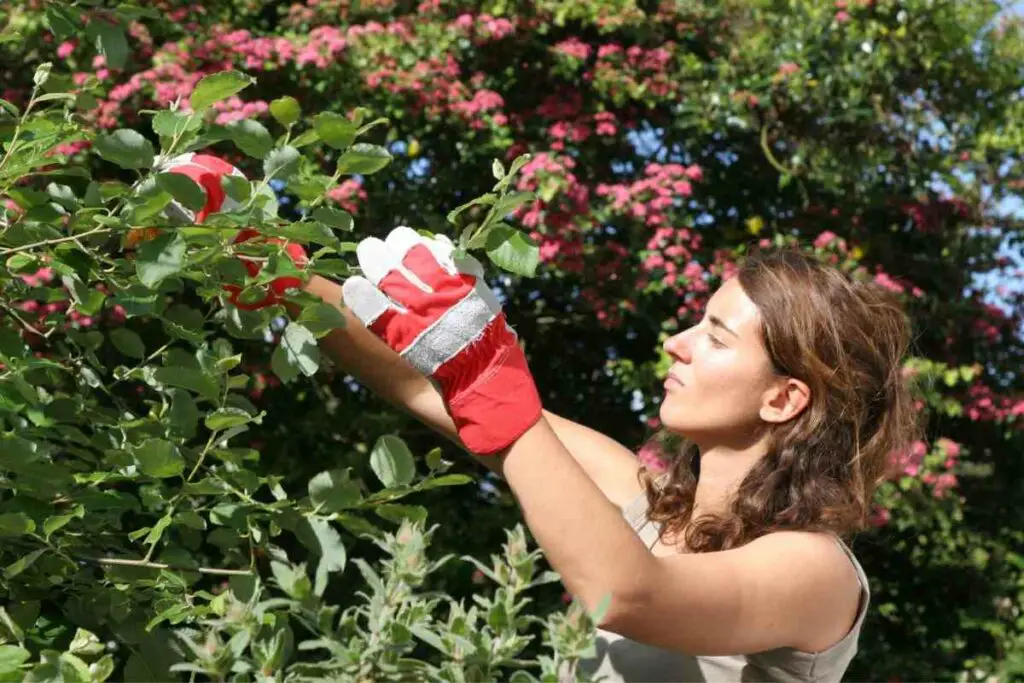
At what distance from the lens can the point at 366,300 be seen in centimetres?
155

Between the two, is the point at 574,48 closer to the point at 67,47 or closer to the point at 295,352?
the point at 67,47

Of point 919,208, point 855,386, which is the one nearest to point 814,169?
point 919,208

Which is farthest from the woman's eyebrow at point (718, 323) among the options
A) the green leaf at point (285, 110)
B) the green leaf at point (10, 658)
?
the green leaf at point (10, 658)

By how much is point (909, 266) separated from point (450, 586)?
7.20ft

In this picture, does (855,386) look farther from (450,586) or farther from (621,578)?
(450,586)

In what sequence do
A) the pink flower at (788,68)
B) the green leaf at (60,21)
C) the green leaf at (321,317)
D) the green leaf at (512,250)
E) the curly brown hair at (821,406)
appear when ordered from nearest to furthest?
the green leaf at (512,250)
the green leaf at (321,317)
the green leaf at (60,21)
the curly brown hair at (821,406)
the pink flower at (788,68)

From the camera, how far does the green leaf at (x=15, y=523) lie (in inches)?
60.1

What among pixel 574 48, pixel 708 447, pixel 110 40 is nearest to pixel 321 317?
pixel 110 40

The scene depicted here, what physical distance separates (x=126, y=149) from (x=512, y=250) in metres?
0.40

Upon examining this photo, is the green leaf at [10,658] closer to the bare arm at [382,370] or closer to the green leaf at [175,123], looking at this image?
the green leaf at [175,123]

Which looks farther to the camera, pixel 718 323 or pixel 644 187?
pixel 644 187

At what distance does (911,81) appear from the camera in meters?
5.66

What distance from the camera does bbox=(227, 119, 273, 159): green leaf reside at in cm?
153

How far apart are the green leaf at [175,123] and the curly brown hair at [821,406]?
2.88 ft
